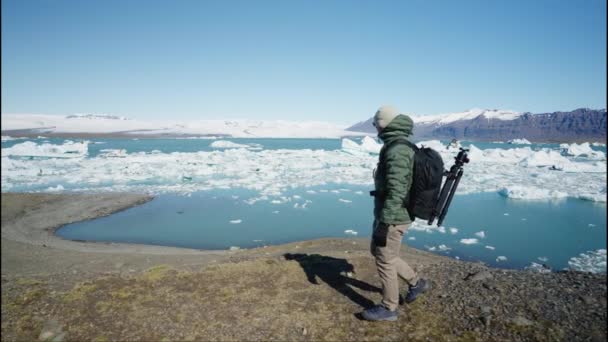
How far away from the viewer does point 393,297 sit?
3.30 m

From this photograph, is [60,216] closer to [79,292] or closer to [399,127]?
[79,292]

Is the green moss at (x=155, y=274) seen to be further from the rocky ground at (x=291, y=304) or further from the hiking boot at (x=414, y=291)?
the hiking boot at (x=414, y=291)

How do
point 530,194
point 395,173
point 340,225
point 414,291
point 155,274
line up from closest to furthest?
1. point 395,173
2. point 414,291
3. point 155,274
4. point 340,225
5. point 530,194

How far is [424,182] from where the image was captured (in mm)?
2980

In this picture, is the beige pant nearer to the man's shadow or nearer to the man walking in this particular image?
the man walking

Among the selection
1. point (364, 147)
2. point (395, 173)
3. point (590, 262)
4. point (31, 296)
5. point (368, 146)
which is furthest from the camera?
point (368, 146)

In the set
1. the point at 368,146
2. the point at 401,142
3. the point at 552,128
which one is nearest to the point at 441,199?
the point at 401,142

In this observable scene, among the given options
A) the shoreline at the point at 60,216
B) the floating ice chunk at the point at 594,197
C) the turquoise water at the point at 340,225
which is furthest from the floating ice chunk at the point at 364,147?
the shoreline at the point at 60,216

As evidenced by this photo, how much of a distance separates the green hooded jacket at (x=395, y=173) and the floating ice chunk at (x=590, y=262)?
6.64 m

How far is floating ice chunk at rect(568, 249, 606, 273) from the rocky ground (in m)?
3.66

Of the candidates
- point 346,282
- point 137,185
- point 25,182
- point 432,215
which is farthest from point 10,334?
point 25,182

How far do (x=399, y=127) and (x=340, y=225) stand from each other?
790 centimetres

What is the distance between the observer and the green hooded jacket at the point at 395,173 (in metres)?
2.92

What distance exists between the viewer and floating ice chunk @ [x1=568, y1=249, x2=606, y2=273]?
7.21 metres
